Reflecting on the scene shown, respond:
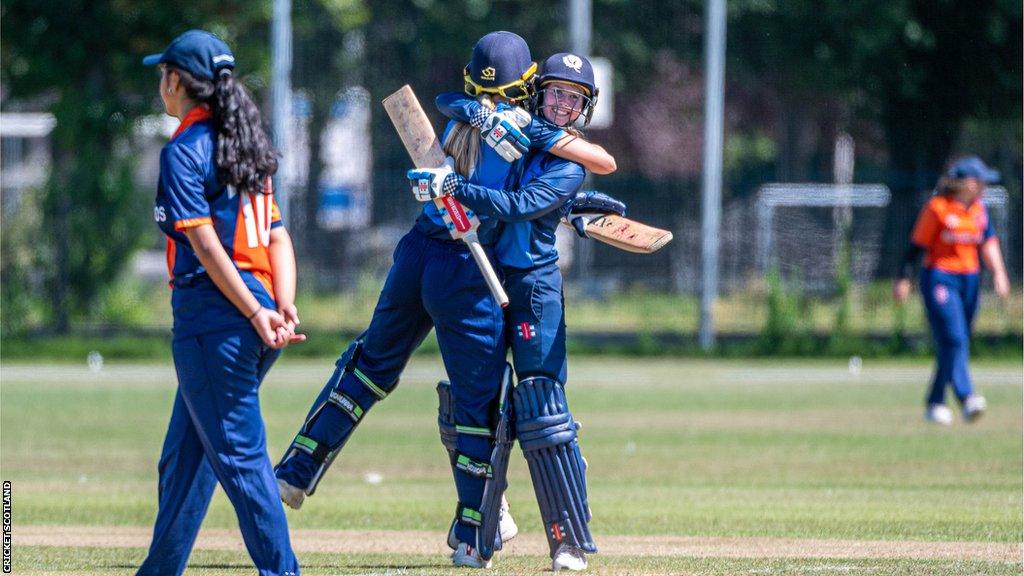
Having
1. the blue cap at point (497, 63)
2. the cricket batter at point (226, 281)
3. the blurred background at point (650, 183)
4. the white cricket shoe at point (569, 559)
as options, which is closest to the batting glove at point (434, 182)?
the blue cap at point (497, 63)

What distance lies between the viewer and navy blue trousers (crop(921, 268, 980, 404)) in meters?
13.8

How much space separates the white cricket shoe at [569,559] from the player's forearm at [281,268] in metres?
1.78

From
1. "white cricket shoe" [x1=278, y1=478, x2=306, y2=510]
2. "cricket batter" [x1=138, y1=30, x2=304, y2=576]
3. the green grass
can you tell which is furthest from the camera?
"white cricket shoe" [x1=278, y1=478, x2=306, y2=510]

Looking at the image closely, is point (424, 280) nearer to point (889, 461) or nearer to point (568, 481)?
point (568, 481)

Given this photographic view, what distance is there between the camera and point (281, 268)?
5824mm

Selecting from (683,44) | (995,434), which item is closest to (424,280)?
(995,434)

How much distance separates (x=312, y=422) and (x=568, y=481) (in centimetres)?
115

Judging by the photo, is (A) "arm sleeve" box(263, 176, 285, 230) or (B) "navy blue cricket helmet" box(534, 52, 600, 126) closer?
(A) "arm sleeve" box(263, 176, 285, 230)

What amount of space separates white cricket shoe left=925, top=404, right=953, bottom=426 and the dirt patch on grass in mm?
6429

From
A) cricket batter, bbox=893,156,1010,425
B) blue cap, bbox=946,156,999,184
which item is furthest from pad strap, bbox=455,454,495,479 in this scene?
→ blue cap, bbox=946,156,999,184

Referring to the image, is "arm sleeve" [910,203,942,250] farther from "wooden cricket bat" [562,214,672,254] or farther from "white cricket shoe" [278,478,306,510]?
"white cricket shoe" [278,478,306,510]

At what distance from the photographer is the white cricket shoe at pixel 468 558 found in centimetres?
704

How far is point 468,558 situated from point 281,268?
181 cm

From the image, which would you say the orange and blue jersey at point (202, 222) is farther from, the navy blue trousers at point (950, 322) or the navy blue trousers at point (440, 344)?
the navy blue trousers at point (950, 322)
